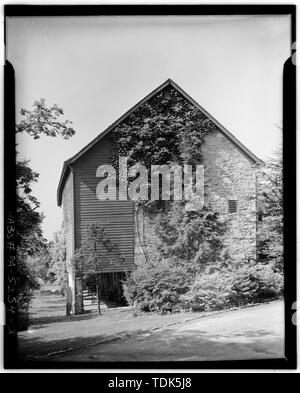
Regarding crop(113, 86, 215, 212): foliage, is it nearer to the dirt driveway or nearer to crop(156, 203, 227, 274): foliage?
crop(156, 203, 227, 274): foliage

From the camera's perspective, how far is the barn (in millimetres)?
5562

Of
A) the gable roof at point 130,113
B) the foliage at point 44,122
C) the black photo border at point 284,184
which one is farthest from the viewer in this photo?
the gable roof at point 130,113

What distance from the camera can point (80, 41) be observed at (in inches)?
213

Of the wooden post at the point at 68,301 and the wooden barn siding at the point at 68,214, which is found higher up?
the wooden barn siding at the point at 68,214

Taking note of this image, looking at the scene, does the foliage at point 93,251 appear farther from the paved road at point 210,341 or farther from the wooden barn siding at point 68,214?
the paved road at point 210,341

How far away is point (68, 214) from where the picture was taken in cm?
557

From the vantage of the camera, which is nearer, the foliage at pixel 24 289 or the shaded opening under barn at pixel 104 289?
the foliage at pixel 24 289

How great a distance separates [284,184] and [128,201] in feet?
5.97

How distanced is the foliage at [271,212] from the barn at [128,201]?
3.9 inches

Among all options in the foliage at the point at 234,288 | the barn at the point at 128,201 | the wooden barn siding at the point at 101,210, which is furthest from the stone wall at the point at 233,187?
the wooden barn siding at the point at 101,210

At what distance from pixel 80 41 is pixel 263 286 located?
3.53m

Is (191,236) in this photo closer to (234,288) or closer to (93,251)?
(234,288)

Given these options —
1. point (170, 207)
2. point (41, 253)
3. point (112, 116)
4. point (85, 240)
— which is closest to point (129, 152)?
point (112, 116)

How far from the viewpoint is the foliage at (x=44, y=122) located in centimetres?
541
